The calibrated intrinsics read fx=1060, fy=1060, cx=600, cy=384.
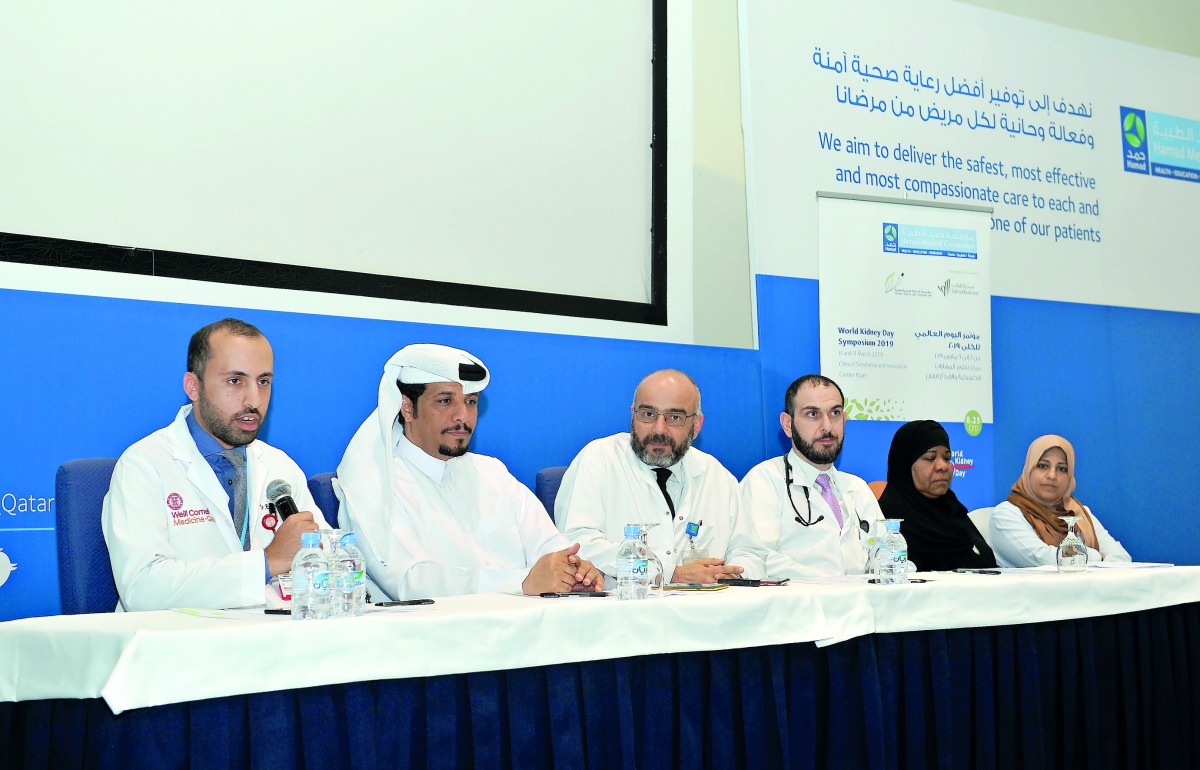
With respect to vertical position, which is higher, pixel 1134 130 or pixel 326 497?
pixel 1134 130

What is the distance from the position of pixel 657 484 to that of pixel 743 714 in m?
1.54

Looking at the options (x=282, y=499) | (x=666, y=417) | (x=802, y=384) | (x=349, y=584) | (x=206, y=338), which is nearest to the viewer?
(x=349, y=584)

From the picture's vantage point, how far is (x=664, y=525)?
3627mm

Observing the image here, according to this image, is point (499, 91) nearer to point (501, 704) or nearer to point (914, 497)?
point (914, 497)

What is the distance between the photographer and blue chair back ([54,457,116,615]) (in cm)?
240

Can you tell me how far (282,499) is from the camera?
229 cm

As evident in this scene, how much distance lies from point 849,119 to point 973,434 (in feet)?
5.09

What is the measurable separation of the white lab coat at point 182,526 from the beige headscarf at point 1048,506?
3.12 meters

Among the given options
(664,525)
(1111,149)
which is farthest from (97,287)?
(1111,149)

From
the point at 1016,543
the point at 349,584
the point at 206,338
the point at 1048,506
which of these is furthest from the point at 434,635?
the point at 1048,506

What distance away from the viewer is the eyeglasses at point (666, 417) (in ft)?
11.9

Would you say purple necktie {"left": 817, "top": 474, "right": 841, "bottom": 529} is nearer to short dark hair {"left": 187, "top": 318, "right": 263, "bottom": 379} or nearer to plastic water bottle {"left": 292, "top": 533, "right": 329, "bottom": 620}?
short dark hair {"left": 187, "top": 318, "right": 263, "bottom": 379}

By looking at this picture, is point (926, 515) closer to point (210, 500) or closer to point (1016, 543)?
point (1016, 543)

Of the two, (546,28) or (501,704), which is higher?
(546,28)
